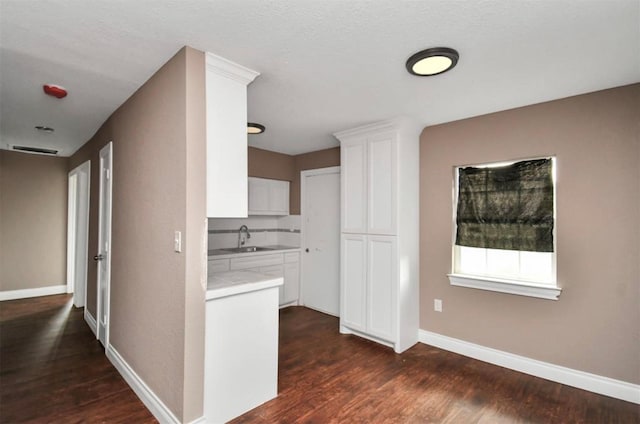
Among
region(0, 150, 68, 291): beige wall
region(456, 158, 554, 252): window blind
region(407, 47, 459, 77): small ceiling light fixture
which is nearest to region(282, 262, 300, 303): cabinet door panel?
region(456, 158, 554, 252): window blind

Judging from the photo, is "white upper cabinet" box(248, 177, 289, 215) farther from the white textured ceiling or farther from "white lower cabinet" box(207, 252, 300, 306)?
the white textured ceiling

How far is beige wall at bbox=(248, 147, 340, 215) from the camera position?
14.8 feet

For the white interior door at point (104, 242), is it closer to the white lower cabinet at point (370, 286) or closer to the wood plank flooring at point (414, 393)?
the wood plank flooring at point (414, 393)

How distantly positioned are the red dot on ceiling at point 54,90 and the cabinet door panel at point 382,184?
2730 millimetres

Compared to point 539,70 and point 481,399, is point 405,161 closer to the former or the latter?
point 539,70

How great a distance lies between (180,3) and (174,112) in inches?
25.8

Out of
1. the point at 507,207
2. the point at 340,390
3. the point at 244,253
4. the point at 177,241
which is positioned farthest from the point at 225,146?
the point at 507,207

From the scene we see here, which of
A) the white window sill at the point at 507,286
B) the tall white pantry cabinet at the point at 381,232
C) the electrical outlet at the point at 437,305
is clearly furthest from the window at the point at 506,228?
the tall white pantry cabinet at the point at 381,232

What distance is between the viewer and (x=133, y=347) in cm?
246

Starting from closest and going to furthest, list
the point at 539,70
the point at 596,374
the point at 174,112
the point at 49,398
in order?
1. the point at 174,112
2. the point at 539,70
3. the point at 49,398
4. the point at 596,374

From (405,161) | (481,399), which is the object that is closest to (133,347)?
(481,399)

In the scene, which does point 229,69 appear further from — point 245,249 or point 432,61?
point 245,249

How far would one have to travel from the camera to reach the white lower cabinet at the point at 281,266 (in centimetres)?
411

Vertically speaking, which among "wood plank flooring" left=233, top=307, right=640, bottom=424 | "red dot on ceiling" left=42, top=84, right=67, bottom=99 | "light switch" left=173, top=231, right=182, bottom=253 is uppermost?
"red dot on ceiling" left=42, top=84, right=67, bottom=99
